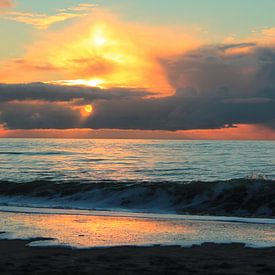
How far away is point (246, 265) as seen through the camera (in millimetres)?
9992

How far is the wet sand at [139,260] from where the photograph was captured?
31.3 feet

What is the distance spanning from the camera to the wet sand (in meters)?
9.54

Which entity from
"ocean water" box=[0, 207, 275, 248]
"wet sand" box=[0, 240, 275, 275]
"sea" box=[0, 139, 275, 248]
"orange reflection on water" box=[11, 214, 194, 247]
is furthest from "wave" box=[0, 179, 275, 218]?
"wet sand" box=[0, 240, 275, 275]

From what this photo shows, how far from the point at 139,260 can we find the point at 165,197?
56.3ft

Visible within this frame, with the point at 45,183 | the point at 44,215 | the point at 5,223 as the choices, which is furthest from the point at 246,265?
the point at 45,183

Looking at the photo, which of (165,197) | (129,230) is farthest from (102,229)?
(165,197)

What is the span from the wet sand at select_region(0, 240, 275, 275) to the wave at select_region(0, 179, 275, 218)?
11633 millimetres

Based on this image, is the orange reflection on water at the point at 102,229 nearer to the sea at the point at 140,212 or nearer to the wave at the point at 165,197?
the sea at the point at 140,212

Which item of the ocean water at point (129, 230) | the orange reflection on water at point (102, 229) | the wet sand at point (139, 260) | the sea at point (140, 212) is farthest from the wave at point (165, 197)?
the wet sand at point (139, 260)

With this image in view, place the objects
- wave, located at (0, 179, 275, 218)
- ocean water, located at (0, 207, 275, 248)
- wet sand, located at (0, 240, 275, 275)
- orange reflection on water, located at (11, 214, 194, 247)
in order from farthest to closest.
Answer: wave, located at (0, 179, 275, 218), orange reflection on water, located at (11, 214, 194, 247), ocean water, located at (0, 207, 275, 248), wet sand, located at (0, 240, 275, 275)

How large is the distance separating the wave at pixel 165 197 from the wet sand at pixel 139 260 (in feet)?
38.2

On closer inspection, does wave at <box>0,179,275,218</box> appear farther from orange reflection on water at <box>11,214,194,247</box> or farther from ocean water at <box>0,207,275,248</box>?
orange reflection on water at <box>11,214,194,247</box>

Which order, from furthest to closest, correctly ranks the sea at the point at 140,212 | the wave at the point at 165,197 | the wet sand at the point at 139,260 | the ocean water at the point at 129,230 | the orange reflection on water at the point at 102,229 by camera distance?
the wave at the point at 165,197, the sea at the point at 140,212, the orange reflection on water at the point at 102,229, the ocean water at the point at 129,230, the wet sand at the point at 139,260

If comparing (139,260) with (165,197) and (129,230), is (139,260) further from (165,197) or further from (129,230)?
(165,197)
